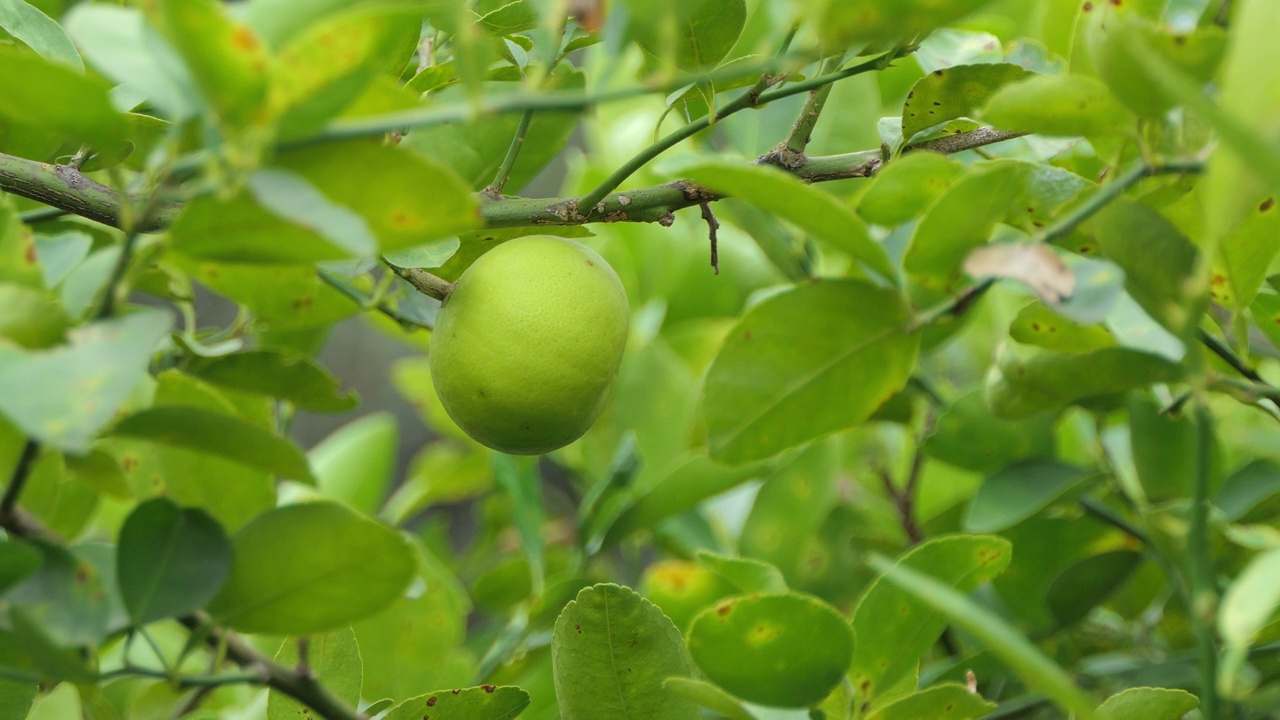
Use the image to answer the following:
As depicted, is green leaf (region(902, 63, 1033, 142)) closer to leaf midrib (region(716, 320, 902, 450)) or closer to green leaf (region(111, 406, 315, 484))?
leaf midrib (region(716, 320, 902, 450))

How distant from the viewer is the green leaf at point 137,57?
1.13 feet

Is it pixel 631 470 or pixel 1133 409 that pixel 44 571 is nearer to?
pixel 631 470

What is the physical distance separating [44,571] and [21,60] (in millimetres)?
204

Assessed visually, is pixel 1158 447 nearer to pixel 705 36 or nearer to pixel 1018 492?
pixel 1018 492

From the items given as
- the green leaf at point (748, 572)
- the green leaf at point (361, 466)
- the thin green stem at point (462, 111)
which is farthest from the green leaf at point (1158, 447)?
the green leaf at point (361, 466)

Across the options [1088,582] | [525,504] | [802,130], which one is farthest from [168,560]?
[1088,582]

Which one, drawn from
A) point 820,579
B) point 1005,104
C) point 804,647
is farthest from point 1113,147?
point 820,579

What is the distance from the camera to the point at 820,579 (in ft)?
3.52

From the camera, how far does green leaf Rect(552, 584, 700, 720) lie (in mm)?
539

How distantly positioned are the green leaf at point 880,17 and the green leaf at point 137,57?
0.20m

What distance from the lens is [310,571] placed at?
48 cm

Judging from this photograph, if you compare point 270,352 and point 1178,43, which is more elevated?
point 1178,43

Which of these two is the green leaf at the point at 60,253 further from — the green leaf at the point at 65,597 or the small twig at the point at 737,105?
the small twig at the point at 737,105

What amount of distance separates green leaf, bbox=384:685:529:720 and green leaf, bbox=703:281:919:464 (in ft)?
0.52
